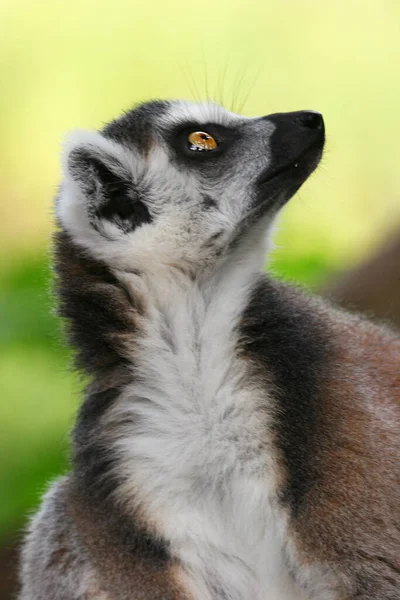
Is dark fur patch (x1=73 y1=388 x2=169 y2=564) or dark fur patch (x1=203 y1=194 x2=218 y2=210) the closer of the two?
dark fur patch (x1=73 y1=388 x2=169 y2=564)

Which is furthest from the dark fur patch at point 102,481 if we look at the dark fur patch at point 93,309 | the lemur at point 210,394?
the dark fur patch at point 93,309

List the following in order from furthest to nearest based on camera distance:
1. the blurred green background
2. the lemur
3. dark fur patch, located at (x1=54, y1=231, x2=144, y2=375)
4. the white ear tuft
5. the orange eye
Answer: the blurred green background
the orange eye
the white ear tuft
dark fur patch, located at (x1=54, y1=231, x2=144, y2=375)
the lemur

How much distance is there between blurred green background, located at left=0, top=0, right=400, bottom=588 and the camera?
741cm

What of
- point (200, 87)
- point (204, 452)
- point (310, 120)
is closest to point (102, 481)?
point (204, 452)

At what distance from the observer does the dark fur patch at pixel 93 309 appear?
295cm

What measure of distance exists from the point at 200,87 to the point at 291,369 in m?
5.49

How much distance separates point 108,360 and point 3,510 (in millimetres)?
2598

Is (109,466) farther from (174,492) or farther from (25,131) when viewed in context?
(25,131)

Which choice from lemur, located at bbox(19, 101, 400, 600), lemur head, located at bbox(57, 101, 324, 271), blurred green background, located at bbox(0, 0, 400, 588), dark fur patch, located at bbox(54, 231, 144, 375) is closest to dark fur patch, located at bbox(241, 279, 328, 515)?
lemur, located at bbox(19, 101, 400, 600)

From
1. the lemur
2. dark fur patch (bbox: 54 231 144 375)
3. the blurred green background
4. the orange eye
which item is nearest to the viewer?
the lemur

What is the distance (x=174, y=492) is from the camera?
9.52 ft

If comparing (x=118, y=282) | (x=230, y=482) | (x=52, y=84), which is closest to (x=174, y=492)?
(x=230, y=482)

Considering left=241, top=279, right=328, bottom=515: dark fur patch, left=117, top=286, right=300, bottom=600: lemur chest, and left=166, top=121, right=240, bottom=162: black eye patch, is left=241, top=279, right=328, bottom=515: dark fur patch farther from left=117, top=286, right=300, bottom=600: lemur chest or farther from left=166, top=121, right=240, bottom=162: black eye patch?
left=166, top=121, right=240, bottom=162: black eye patch

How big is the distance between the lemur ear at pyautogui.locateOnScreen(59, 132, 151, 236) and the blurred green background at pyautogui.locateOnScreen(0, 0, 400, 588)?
11.2ft
